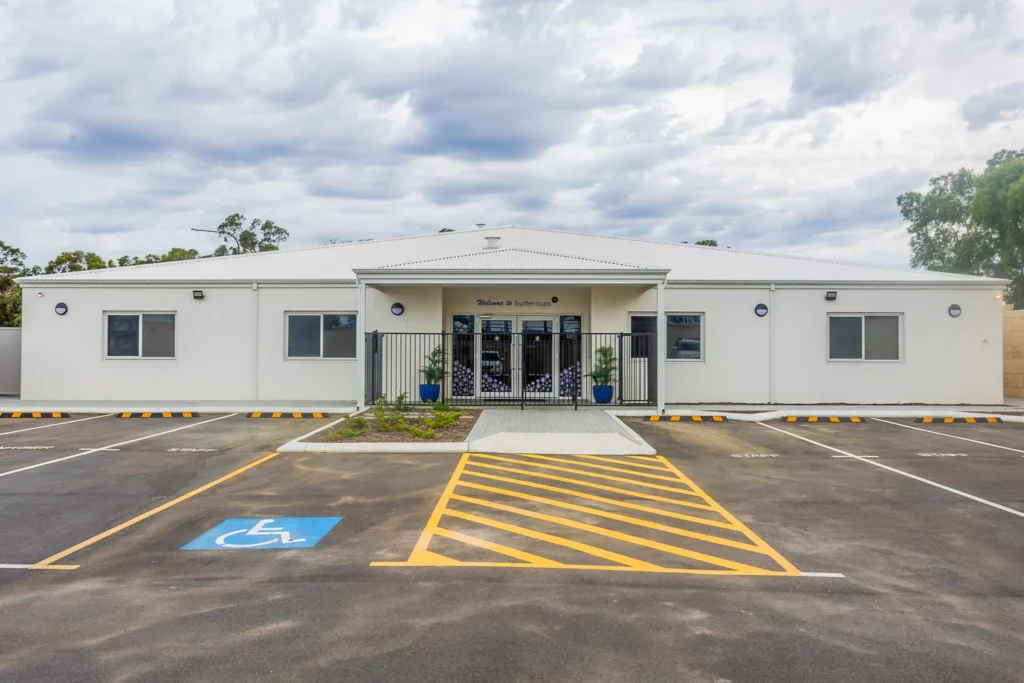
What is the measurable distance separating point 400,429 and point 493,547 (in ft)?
20.9

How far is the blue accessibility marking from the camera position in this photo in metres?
5.87

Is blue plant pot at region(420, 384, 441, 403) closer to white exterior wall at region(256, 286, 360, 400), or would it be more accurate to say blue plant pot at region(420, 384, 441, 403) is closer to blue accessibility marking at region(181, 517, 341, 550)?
white exterior wall at region(256, 286, 360, 400)

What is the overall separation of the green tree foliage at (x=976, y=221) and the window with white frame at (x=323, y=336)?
37459 millimetres

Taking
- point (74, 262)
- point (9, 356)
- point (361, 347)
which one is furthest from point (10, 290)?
point (361, 347)

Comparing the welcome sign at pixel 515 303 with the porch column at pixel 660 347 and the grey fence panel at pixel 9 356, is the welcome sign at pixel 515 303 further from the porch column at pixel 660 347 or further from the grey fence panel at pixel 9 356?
the grey fence panel at pixel 9 356

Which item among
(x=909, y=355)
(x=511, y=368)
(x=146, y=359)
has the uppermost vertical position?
(x=909, y=355)

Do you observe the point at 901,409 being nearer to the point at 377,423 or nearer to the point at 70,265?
the point at 377,423

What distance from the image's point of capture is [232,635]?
407cm

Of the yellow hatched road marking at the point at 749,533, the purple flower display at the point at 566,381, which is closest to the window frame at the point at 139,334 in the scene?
the purple flower display at the point at 566,381

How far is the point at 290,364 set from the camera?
56.7ft

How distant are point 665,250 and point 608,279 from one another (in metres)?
7.25

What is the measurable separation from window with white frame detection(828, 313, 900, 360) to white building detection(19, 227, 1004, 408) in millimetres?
36

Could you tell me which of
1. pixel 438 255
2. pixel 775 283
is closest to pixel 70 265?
pixel 438 255

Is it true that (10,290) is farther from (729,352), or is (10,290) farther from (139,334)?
(729,352)
